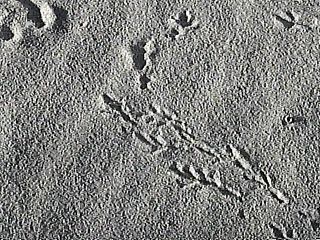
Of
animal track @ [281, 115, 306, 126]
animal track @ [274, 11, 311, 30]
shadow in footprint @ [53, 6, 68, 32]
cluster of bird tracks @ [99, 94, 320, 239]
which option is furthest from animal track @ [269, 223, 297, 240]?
shadow in footprint @ [53, 6, 68, 32]

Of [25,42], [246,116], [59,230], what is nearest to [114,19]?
[25,42]

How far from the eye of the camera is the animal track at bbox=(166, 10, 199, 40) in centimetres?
114

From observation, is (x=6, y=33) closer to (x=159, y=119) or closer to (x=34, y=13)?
(x=34, y=13)

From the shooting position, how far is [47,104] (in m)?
1.10

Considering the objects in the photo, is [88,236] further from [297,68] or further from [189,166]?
[297,68]

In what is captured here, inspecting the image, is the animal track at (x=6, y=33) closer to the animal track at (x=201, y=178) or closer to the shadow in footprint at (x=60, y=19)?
the shadow in footprint at (x=60, y=19)

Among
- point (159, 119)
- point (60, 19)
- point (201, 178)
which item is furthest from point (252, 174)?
point (60, 19)

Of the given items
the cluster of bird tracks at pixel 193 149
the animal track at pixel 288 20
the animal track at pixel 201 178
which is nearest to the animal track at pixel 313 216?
the cluster of bird tracks at pixel 193 149

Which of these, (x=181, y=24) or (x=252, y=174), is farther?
(x=181, y=24)

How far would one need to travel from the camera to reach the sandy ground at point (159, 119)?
1015 millimetres

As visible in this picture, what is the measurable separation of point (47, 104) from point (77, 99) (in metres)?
0.06

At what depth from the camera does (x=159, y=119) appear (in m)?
1.09

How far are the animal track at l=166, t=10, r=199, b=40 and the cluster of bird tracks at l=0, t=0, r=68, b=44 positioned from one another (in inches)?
8.9

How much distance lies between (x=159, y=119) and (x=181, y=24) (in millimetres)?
215
